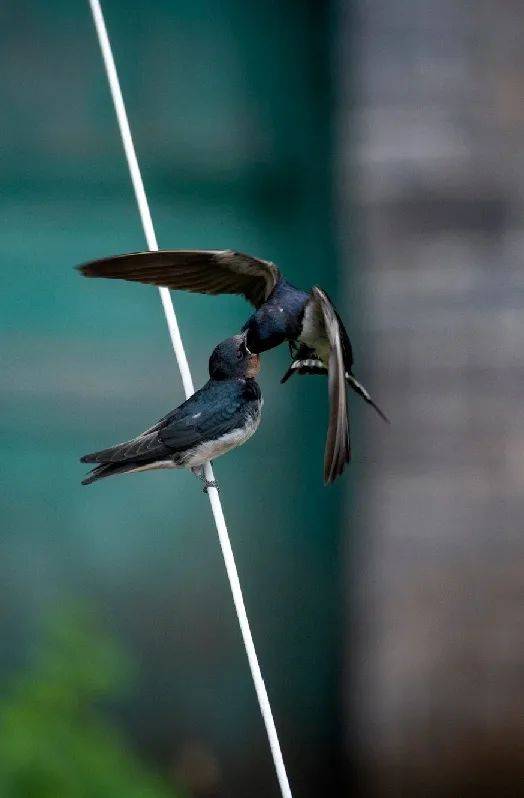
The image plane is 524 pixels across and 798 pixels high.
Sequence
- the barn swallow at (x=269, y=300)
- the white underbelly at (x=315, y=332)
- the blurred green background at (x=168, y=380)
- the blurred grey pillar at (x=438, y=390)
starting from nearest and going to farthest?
the barn swallow at (x=269, y=300), the white underbelly at (x=315, y=332), the blurred grey pillar at (x=438, y=390), the blurred green background at (x=168, y=380)

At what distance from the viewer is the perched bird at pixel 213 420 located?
1.17 m

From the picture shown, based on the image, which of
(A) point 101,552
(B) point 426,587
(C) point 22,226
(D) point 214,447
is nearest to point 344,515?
(B) point 426,587

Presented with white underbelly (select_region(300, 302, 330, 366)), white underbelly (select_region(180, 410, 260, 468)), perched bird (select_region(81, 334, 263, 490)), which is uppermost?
white underbelly (select_region(300, 302, 330, 366))

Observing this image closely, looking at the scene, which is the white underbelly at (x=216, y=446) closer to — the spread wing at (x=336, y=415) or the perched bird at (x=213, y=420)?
the perched bird at (x=213, y=420)

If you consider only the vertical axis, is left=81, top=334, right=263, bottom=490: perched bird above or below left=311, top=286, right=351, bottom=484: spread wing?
below

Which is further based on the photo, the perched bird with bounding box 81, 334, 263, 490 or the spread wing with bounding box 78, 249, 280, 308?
the perched bird with bounding box 81, 334, 263, 490

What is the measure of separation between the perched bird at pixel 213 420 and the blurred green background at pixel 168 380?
0.93 metres

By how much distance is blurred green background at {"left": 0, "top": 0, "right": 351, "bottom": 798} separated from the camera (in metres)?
2.18

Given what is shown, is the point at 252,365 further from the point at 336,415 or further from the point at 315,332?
the point at 336,415

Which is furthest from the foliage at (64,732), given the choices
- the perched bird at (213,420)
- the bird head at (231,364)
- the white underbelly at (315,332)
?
the white underbelly at (315,332)

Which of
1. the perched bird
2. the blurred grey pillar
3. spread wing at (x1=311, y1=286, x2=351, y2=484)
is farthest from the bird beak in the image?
the blurred grey pillar

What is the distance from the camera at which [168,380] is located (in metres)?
2.26

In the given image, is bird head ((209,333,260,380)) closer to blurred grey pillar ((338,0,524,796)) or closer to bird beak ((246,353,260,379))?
bird beak ((246,353,260,379))

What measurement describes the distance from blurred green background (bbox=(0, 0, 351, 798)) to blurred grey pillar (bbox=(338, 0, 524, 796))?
201mm
